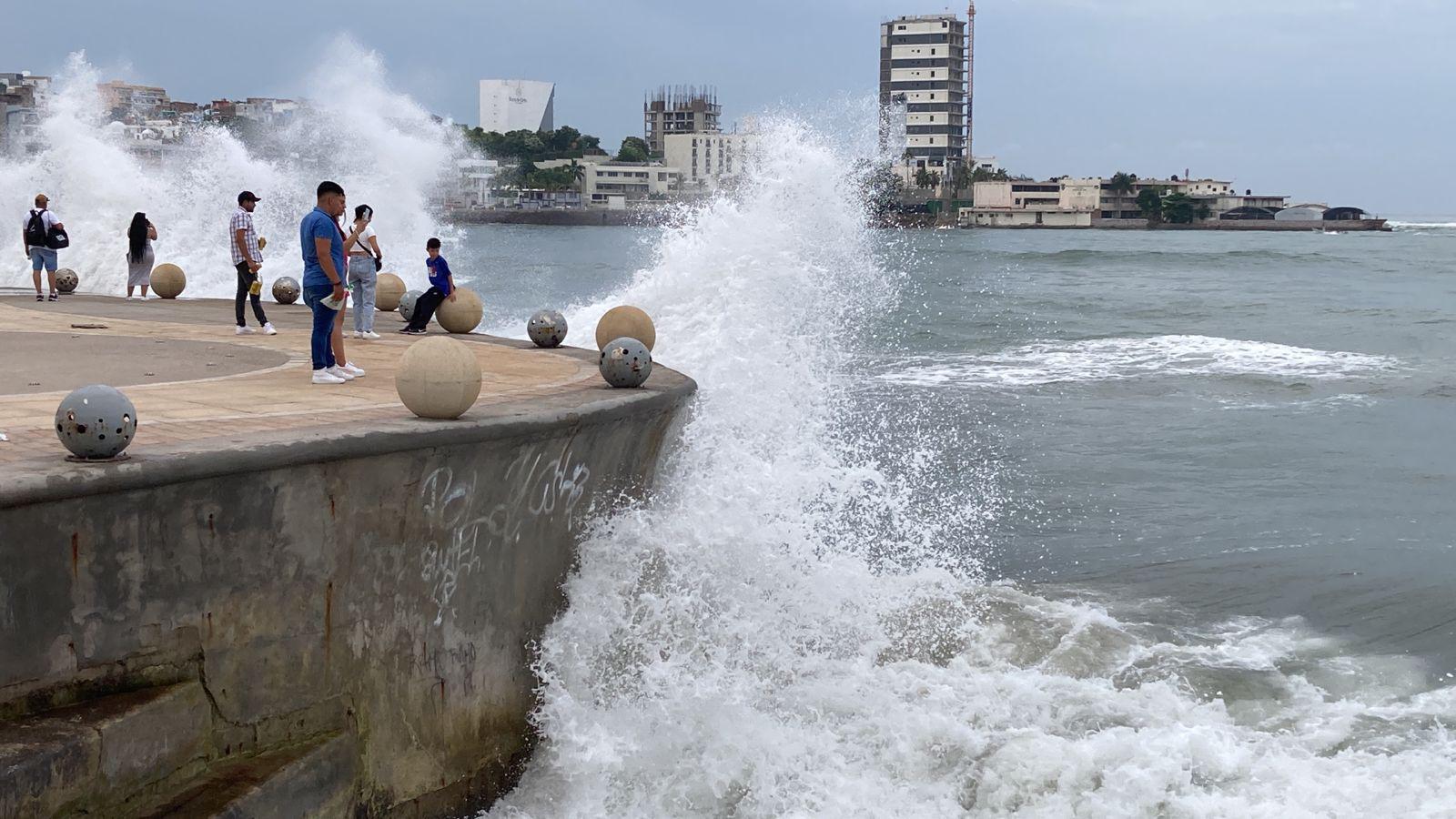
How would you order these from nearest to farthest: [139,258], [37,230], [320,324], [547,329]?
[320,324], [547,329], [37,230], [139,258]

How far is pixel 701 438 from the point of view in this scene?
10570 mm

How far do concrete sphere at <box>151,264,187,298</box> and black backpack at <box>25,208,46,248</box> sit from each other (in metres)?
1.74

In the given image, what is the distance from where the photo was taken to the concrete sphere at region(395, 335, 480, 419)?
749 cm

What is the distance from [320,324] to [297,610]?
129 inches

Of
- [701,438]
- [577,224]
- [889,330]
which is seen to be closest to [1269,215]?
[577,224]

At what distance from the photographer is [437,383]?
7.48m

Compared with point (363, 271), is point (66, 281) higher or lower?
lower

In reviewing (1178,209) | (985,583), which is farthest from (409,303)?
(1178,209)

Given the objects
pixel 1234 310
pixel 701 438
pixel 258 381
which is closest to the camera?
pixel 258 381

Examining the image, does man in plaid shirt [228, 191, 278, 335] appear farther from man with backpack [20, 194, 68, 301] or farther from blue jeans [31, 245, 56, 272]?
blue jeans [31, 245, 56, 272]

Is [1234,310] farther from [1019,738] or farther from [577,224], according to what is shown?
[577,224]

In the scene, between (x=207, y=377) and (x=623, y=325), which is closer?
(x=207, y=377)

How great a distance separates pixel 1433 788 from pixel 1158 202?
166 metres

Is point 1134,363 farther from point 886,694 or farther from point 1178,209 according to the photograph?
point 1178,209
